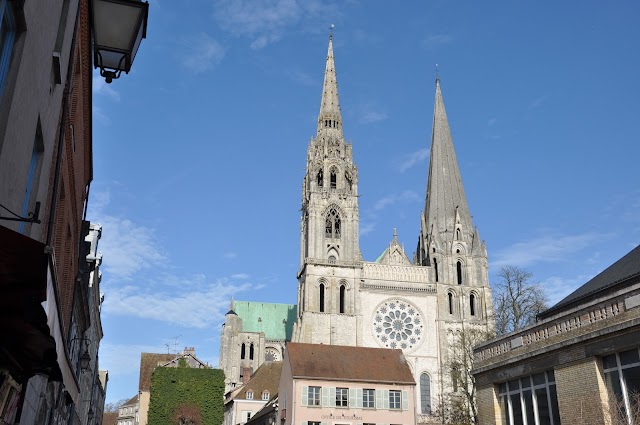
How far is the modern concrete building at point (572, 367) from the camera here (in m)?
13.1

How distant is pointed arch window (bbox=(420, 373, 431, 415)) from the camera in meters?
62.2

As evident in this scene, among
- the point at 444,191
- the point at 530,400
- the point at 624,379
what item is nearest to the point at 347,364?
the point at 530,400

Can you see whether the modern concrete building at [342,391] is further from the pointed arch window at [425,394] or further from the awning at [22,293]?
the awning at [22,293]

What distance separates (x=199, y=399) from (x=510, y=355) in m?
41.2

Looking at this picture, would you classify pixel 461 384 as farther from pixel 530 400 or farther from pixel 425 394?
pixel 530 400

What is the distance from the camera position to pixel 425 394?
6300cm

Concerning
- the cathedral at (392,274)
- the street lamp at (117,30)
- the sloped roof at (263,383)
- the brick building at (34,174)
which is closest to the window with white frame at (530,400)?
the brick building at (34,174)

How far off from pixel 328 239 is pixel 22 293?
63.5m

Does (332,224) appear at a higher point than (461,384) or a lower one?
higher

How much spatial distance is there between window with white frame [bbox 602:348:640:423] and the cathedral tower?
4861cm

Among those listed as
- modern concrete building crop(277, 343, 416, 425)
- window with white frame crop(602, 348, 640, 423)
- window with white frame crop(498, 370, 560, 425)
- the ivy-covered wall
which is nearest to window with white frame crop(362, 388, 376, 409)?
modern concrete building crop(277, 343, 416, 425)

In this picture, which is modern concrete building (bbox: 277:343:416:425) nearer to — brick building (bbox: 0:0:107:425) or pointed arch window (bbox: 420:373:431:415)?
pointed arch window (bbox: 420:373:431:415)

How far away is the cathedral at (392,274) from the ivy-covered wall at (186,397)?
1091 cm

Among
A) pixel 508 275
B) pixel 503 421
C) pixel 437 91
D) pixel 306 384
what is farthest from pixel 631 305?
pixel 437 91
